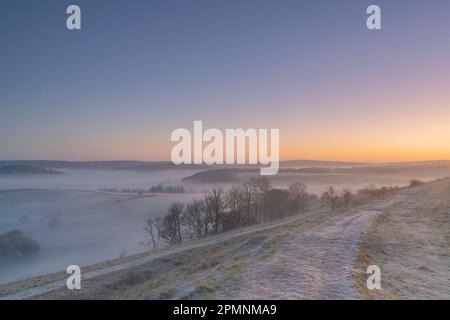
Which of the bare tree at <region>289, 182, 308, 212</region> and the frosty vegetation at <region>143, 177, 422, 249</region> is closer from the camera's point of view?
the frosty vegetation at <region>143, 177, 422, 249</region>

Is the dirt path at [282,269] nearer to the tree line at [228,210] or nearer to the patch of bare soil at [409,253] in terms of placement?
the patch of bare soil at [409,253]

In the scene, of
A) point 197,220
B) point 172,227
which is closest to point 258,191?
point 197,220

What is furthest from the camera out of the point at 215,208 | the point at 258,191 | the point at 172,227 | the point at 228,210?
the point at 258,191

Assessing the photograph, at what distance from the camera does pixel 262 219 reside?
269ft

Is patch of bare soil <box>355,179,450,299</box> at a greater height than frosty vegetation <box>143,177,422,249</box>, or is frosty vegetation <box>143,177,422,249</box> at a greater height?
patch of bare soil <box>355,179,450,299</box>

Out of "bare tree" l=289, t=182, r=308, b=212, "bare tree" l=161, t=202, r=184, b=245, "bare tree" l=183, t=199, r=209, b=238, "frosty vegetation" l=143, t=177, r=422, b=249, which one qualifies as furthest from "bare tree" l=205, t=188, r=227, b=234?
"bare tree" l=289, t=182, r=308, b=212

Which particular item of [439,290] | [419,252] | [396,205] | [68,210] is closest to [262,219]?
[396,205]

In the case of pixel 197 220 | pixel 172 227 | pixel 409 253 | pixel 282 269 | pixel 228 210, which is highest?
pixel 282 269

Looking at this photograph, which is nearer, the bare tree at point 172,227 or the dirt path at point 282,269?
the dirt path at point 282,269

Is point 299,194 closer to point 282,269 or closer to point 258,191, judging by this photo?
point 258,191

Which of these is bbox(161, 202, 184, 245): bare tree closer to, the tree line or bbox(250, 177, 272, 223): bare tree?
the tree line

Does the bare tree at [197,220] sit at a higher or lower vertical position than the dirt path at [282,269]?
lower

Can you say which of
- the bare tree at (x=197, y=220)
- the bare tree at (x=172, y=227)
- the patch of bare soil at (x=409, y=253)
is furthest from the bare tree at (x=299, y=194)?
the patch of bare soil at (x=409, y=253)
